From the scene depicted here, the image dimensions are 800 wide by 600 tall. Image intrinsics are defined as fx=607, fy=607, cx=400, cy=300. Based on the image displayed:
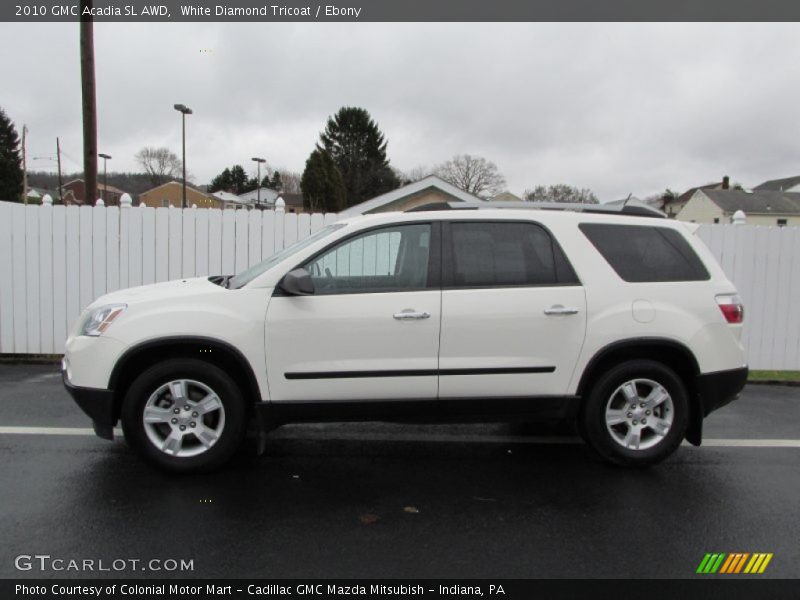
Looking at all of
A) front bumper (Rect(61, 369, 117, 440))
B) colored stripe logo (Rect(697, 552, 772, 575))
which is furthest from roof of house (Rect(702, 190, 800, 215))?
front bumper (Rect(61, 369, 117, 440))

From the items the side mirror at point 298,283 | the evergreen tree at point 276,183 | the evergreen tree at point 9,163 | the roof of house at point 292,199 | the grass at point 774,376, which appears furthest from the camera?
the evergreen tree at point 276,183

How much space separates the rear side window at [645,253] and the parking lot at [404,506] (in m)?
1.44

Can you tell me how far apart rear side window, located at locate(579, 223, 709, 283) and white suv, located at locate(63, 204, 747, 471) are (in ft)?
0.03

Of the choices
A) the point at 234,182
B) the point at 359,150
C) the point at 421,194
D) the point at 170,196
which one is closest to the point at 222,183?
the point at 234,182

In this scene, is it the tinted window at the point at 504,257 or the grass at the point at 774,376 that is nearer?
the tinted window at the point at 504,257

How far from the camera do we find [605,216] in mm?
4574

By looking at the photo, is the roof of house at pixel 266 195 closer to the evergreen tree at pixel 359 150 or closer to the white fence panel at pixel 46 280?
the evergreen tree at pixel 359 150

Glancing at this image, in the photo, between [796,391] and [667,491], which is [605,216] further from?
[796,391]

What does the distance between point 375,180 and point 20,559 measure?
67297mm

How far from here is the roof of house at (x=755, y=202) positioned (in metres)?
56.0

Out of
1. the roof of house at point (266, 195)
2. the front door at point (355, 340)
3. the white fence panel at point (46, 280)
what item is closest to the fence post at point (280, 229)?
the white fence panel at point (46, 280)

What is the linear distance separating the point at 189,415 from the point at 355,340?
1.24 metres

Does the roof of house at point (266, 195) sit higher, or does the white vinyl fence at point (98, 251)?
the roof of house at point (266, 195)

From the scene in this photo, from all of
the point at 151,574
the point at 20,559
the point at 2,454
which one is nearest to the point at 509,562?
the point at 151,574
